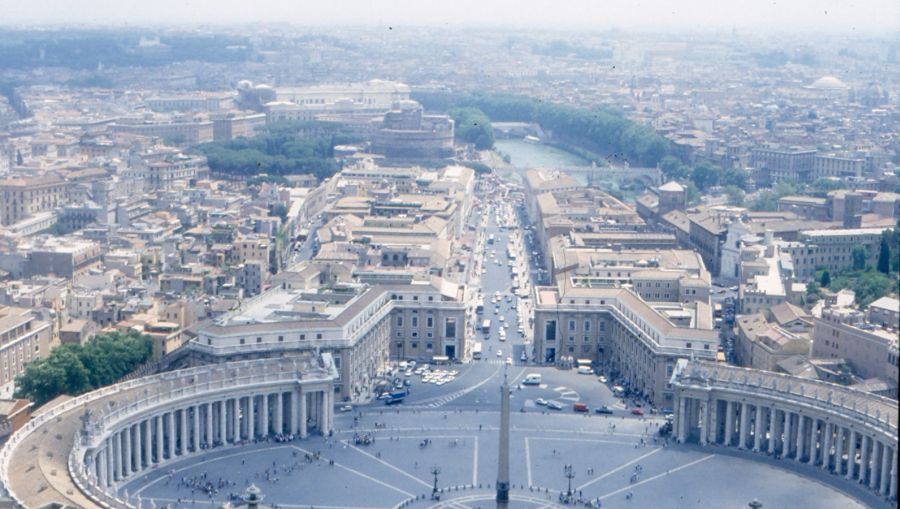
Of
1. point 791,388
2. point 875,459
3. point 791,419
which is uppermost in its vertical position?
point 791,388

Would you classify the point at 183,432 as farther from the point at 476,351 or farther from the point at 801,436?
the point at 801,436

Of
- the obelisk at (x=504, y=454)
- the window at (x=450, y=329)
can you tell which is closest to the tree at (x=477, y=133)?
the window at (x=450, y=329)

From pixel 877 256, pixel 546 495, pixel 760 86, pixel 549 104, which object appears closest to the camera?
pixel 546 495

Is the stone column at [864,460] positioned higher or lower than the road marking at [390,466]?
higher

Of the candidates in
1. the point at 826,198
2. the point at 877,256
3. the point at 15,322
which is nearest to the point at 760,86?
the point at 826,198

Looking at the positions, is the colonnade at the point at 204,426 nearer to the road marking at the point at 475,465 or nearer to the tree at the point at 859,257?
the road marking at the point at 475,465

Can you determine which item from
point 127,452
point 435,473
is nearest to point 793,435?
point 435,473

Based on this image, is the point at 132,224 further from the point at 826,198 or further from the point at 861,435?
the point at 861,435
